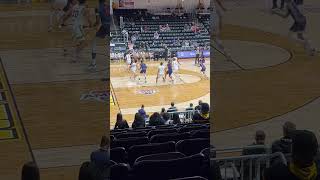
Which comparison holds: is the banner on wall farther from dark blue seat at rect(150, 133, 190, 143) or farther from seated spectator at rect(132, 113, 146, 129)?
dark blue seat at rect(150, 133, 190, 143)

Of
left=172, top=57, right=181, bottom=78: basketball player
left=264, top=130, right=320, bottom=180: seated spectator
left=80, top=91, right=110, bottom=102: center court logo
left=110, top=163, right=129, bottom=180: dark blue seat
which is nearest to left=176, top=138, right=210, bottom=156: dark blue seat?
left=110, top=163, right=129, bottom=180: dark blue seat

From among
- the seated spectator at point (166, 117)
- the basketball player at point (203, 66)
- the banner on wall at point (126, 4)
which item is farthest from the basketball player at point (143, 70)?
the seated spectator at point (166, 117)

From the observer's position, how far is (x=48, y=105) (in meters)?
10.9

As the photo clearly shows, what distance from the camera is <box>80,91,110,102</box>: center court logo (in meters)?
11.2

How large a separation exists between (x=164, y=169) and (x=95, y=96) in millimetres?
6070

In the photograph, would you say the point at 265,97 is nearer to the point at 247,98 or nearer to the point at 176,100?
the point at 247,98

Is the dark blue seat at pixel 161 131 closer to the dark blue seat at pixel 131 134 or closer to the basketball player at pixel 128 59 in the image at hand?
the dark blue seat at pixel 131 134

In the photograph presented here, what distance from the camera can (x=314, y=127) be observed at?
32.2 feet

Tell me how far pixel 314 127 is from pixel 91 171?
5.72m

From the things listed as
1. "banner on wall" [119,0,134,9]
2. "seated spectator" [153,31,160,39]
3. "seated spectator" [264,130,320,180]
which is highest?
"seated spectator" [264,130,320,180]

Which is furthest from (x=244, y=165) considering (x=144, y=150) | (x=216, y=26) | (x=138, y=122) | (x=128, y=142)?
(x=216, y=26)

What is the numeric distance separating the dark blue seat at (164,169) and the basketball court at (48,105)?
2.22 metres

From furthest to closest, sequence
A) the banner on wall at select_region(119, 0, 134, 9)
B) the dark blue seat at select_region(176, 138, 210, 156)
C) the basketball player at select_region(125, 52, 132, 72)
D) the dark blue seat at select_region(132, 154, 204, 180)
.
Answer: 1. the banner on wall at select_region(119, 0, 134, 9)
2. the basketball player at select_region(125, 52, 132, 72)
3. the dark blue seat at select_region(176, 138, 210, 156)
4. the dark blue seat at select_region(132, 154, 204, 180)

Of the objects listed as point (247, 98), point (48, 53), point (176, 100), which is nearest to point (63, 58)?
point (48, 53)
